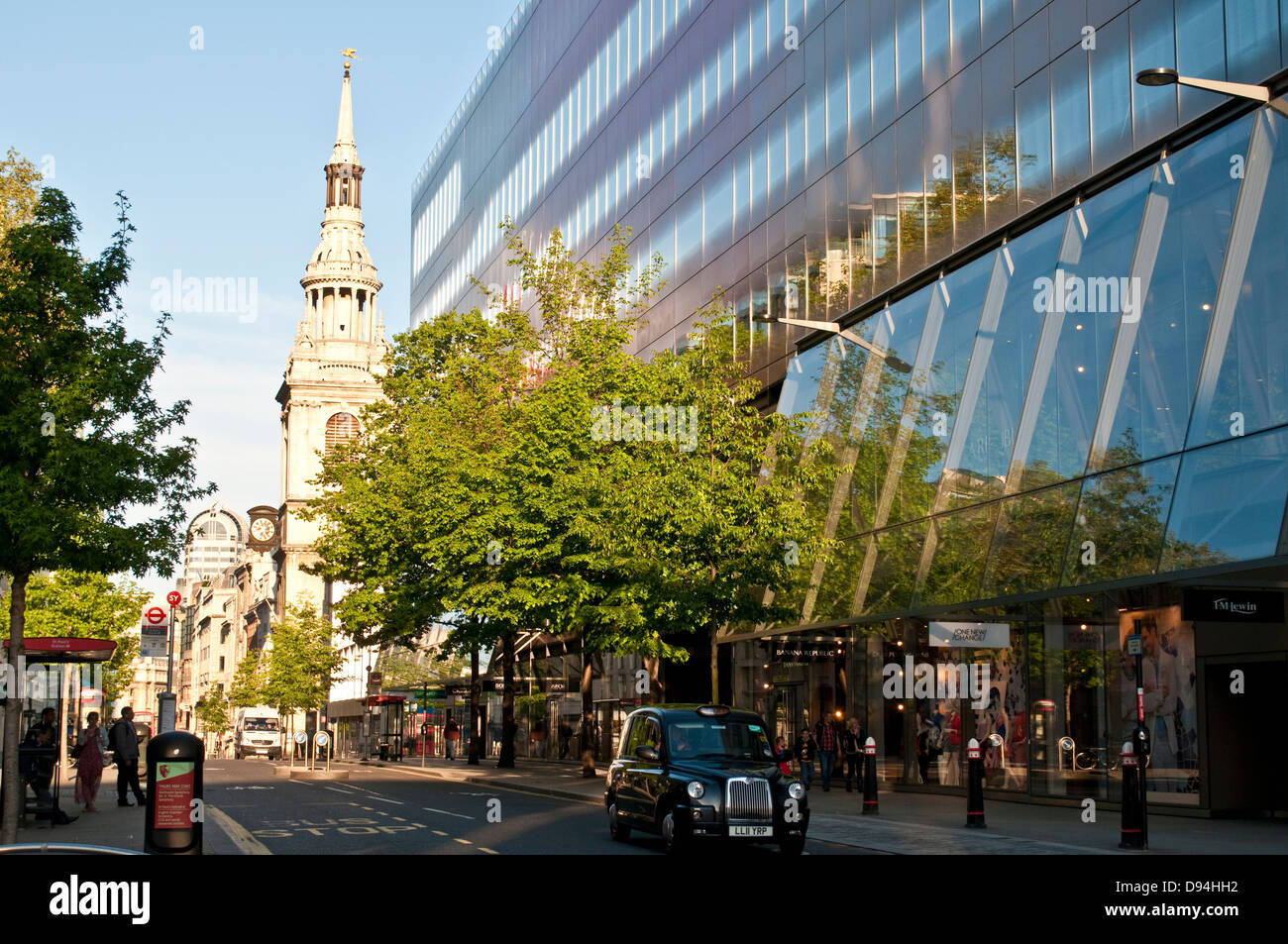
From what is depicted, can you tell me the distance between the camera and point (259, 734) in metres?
105

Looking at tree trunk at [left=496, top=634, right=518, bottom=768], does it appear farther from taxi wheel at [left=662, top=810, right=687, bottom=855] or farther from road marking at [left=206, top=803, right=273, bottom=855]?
taxi wheel at [left=662, top=810, right=687, bottom=855]

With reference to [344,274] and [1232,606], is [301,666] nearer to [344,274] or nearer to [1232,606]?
[344,274]

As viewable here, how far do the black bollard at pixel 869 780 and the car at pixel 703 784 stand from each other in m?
5.73

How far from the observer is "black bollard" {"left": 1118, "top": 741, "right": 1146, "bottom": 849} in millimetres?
16969

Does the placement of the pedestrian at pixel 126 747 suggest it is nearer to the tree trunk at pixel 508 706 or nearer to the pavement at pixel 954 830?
the pavement at pixel 954 830

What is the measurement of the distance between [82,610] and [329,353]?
7579cm

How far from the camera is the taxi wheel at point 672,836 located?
54.1ft

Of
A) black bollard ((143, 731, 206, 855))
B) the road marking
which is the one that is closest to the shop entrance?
the road marking

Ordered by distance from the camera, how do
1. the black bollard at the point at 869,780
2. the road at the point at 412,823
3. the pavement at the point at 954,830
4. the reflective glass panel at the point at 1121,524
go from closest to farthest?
the pavement at the point at 954,830 → the road at the point at 412,823 → the reflective glass panel at the point at 1121,524 → the black bollard at the point at 869,780

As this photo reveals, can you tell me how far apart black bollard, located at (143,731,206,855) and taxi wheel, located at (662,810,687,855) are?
5.42 meters

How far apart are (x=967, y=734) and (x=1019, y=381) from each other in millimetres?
7262

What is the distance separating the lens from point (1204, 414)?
20.9 metres

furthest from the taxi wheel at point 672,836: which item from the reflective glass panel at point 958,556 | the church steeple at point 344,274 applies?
the church steeple at point 344,274
